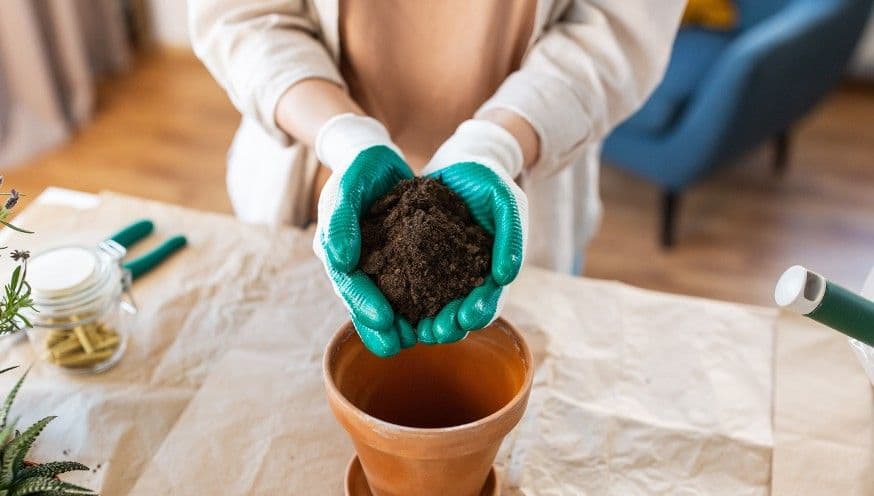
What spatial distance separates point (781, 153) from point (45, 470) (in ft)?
8.15

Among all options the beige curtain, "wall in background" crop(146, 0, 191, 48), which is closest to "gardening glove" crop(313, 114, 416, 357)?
the beige curtain

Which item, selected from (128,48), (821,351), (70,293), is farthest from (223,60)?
(128,48)

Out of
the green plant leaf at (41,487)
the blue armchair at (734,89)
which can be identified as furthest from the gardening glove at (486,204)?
the blue armchair at (734,89)

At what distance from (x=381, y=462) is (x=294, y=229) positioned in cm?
46

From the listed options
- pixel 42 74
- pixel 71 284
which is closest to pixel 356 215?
pixel 71 284

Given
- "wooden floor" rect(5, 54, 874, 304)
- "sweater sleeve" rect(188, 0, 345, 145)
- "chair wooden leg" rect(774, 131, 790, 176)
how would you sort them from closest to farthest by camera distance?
"sweater sleeve" rect(188, 0, 345, 145) < "wooden floor" rect(5, 54, 874, 304) < "chair wooden leg" rect(774, 131, 790, 176)

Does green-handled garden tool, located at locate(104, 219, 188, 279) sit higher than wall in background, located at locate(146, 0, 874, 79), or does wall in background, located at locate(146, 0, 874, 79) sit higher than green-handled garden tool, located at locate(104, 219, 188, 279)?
green-handled garden tool, located at locate(104, 219, 188, 279)

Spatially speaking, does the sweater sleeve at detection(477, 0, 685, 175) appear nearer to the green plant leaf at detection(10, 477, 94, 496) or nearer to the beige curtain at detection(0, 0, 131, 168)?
the green plant leaf at detection(10, 477, 94, 496)

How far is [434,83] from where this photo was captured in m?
1.05

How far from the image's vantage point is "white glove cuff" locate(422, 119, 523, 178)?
845mm

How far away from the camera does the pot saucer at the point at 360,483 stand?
0.76 meters

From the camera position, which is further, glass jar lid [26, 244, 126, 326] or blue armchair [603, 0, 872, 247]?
blue armchair [603, 0, 872, 247]

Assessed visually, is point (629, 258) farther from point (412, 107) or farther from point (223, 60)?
point (223, 60)

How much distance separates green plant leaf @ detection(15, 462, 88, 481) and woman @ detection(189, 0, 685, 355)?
354 mm
